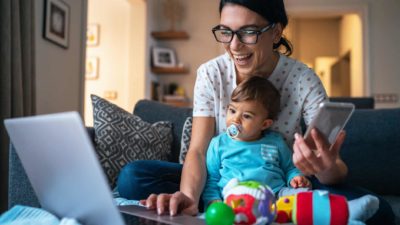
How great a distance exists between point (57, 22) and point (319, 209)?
7.69 feet

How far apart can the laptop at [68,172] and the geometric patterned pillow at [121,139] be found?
0.69 meters

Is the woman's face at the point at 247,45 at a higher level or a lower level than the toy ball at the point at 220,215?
higher

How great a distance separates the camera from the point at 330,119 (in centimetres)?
78

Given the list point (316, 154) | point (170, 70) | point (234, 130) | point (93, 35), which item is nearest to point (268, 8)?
point (234, 130)

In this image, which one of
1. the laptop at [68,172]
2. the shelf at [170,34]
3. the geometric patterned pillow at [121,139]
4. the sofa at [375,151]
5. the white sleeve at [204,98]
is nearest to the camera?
the laptop at [68,172]

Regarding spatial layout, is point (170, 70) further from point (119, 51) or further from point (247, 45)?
point (247, 45)

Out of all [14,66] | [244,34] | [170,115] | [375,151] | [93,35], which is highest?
[93,35]

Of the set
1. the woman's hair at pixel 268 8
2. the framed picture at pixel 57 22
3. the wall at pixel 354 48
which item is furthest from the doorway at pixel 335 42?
the woman's hair at pixel 268 8

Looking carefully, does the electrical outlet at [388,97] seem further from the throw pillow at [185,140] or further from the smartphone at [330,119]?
the smartphone at [330,119]

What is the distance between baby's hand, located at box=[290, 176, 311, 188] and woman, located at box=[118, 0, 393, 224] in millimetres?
31

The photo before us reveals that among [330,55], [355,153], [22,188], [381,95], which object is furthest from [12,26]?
[330,55]

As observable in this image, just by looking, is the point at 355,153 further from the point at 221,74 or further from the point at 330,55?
the point at 330,55

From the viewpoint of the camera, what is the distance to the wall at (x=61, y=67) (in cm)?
239

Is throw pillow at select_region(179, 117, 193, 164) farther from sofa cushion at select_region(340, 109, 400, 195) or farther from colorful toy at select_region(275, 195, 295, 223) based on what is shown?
colorful toy at select_region(275, 195, 295, 223)
